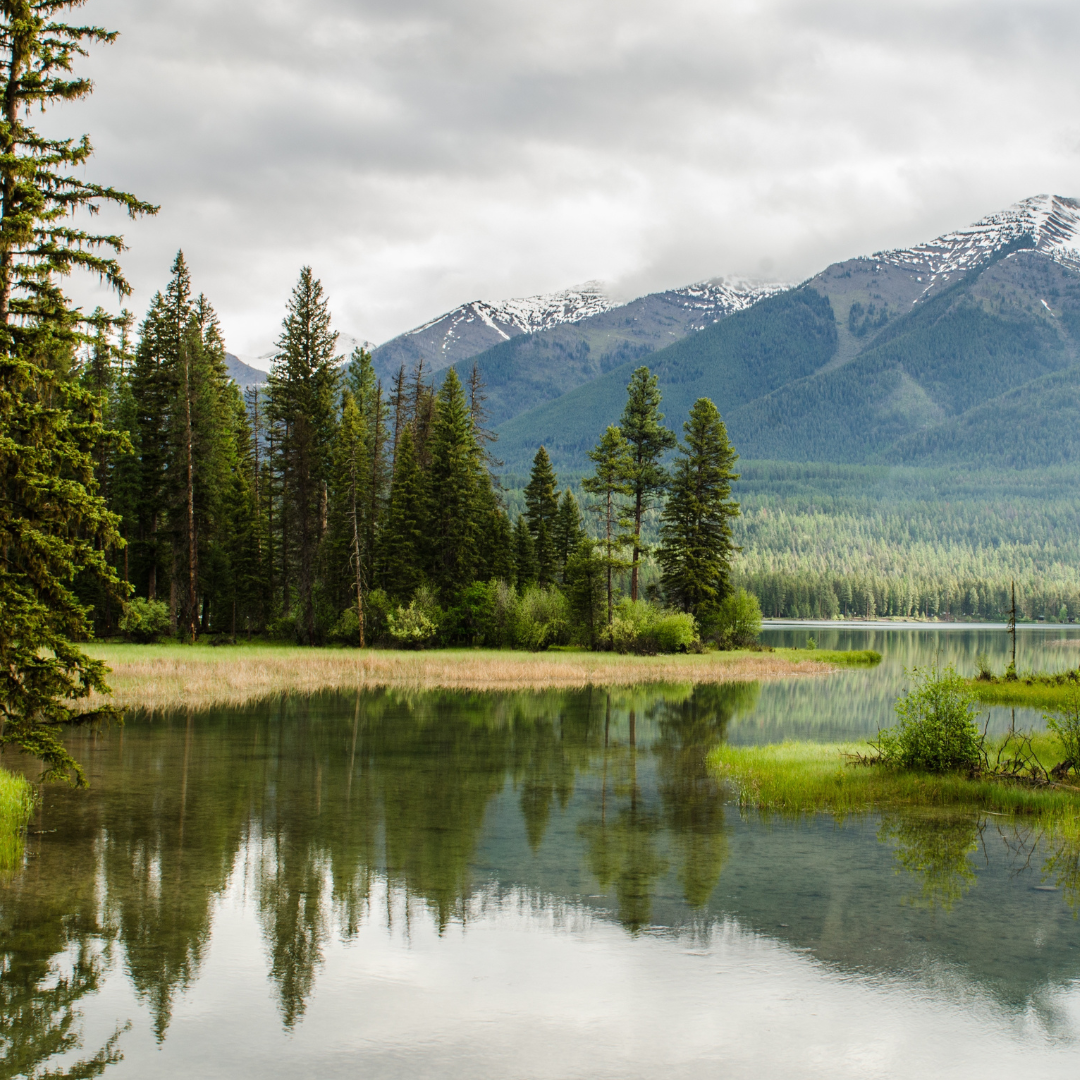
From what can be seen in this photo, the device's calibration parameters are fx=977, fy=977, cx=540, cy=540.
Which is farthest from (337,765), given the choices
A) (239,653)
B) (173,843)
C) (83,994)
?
(239,653)

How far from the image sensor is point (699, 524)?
72438mm

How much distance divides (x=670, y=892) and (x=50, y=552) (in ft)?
38.2

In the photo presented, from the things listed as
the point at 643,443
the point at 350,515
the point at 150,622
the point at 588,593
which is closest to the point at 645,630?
the point at 588,593

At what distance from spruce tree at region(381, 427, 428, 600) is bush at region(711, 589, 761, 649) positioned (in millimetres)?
22209

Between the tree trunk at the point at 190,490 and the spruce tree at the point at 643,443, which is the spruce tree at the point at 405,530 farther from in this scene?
the spruce tree at the point at 643,443

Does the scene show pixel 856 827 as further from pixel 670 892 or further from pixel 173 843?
pixel 173 843

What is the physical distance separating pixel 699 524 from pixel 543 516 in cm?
1442

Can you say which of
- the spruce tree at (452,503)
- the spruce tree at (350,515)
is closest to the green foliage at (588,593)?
the spruce tree at (452,503)

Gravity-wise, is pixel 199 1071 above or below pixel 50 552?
below

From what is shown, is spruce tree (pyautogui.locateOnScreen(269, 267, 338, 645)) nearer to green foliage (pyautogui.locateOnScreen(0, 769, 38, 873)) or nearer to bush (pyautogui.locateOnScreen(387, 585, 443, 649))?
bush (pyautogui.locateOnScreen(387, 585, 443, 649))

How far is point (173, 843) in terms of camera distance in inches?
674

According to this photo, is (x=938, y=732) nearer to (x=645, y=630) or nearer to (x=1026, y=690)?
(x=1026, y=690)

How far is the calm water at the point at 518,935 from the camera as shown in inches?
377

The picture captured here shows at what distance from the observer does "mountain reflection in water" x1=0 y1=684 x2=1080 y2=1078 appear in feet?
33.3
